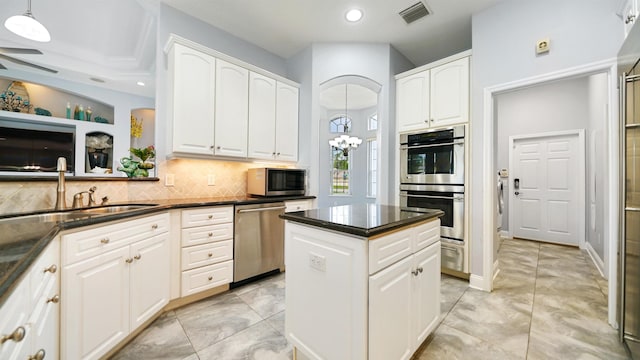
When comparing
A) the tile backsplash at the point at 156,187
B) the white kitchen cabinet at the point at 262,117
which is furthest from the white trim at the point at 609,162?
the tile backsplash at the point at 156,187

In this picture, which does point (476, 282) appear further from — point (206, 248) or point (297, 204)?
point (206, 248)

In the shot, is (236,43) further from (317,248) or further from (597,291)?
(597,291)

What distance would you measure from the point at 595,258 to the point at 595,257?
0.02 metres

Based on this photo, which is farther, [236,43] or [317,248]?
[236,43]

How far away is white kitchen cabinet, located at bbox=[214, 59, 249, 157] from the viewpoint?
2.78 meters

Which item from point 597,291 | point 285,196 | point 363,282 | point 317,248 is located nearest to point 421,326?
point 363,282

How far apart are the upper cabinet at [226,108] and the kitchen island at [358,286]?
1718mm

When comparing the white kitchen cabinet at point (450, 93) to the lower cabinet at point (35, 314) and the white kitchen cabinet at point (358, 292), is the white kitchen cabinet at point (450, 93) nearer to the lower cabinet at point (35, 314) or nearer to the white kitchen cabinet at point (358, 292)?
the white kitchen cabinet at point (358, 292)

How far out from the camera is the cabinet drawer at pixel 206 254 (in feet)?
7.48

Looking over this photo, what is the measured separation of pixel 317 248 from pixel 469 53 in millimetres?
2940

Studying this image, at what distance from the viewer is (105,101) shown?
3736 millimetres

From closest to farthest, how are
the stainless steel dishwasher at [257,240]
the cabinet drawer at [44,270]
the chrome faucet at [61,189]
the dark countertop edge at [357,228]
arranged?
1. the cabinet drawer at [44,270]
2. the dark countertop edge at [357,228]
3. the chrome faucet at [61,189]
4. the stainless steel dishwasher at [257,240]

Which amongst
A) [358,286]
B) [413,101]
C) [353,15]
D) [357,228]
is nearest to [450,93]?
[413,101]

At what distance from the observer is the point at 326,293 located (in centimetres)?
132
